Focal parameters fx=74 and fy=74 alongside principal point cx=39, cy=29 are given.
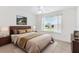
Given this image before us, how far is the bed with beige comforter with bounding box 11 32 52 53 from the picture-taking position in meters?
2.13

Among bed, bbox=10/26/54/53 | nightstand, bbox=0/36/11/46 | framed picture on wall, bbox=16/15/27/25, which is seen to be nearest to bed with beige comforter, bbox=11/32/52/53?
bed, bbox=10/26/54/53

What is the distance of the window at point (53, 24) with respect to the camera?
2.16m

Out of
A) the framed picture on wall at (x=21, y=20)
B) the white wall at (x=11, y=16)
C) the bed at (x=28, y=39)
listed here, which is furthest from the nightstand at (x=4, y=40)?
the framed picture on wall at (x=21, y=20)

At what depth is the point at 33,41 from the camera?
86.6 inches

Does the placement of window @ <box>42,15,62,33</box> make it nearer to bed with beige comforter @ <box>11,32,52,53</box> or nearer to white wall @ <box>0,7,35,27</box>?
bed with beige comforter @ <box>11,32,52,53</box>

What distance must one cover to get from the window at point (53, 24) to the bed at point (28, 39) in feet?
0.92

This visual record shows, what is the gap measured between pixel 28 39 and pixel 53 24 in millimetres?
903

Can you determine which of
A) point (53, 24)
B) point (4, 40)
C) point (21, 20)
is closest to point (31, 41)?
point (21, 20)

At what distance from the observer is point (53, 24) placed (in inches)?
84.0

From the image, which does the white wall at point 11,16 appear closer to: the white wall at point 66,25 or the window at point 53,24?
the white wall at point 66,25

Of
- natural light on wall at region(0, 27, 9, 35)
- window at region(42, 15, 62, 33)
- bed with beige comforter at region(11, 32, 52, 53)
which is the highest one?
window at region(42, 15, 62, 33)

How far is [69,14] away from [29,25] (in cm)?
124
